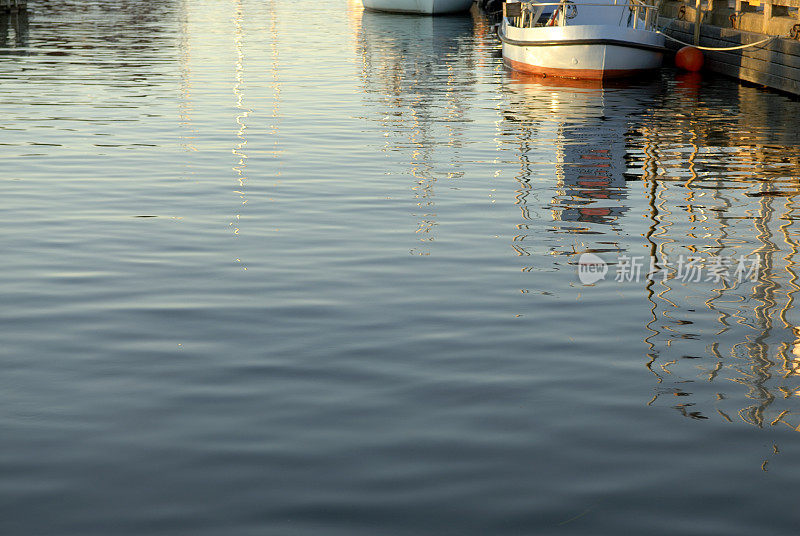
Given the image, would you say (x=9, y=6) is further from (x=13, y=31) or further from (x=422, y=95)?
(x=422, y=95)

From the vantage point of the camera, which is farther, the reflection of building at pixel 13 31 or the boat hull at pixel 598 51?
the reflection of building at pixel 13 31

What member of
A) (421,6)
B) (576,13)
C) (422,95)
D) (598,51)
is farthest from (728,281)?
(421,6)

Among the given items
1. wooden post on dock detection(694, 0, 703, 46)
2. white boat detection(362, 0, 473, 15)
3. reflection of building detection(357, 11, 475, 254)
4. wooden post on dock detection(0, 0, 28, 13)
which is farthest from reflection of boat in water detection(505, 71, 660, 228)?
white boat detection(362, 0, 473, 15)

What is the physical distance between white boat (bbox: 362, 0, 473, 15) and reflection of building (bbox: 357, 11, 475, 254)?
39.1 ft

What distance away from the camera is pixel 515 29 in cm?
2847

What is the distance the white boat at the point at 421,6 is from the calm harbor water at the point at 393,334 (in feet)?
153

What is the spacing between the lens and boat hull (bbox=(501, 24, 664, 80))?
25766 mm

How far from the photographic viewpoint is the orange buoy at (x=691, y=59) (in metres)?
26.8

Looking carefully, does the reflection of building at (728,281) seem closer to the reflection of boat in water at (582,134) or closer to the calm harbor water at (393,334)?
the calm harbor water at (393,334)

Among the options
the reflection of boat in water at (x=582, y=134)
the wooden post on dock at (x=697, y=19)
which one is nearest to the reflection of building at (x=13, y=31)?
the reflection of boat in water at (x=582, y=134)

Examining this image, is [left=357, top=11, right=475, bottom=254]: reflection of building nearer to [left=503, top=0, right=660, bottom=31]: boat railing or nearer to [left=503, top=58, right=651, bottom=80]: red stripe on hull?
[left=503, top=58, right=651, bottom=80]: red stripe on hull

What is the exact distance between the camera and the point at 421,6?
62.6 meters

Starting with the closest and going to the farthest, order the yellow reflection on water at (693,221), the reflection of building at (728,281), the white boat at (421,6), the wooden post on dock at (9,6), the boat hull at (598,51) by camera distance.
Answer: the reflection of building at (728,281)
the yellow reflection on water at (693,221)
the boat hull at (598,51)
the wooden post on dock at (9,6)
the white boat at (421,6)

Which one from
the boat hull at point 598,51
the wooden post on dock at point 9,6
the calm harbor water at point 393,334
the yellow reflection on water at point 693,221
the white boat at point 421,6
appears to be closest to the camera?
the calm harbor water at point 393,334
